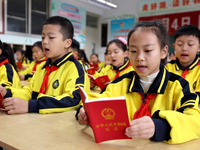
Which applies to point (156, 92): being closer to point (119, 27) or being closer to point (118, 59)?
point (118, 59)

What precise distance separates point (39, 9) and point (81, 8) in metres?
1.99

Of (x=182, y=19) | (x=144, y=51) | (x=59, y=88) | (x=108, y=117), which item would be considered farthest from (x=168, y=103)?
(x=182, y=19)

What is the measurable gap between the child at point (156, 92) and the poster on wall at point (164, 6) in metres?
7.63

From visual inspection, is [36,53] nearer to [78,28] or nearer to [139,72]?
[139,72]

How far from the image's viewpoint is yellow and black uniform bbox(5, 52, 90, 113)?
1.08 metres

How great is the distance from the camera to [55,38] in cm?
135

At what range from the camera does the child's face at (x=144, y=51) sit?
0.88 m

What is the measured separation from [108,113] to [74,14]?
8.18 m

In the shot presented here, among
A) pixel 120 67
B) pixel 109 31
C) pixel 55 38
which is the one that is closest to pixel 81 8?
pixel 109 31

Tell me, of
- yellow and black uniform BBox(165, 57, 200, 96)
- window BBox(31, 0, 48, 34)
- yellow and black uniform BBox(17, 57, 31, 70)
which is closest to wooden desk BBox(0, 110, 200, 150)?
yellow and black uniform BBox(165, 57, 200, 96)

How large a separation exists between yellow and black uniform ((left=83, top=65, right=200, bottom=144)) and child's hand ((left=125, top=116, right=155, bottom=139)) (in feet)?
0.09

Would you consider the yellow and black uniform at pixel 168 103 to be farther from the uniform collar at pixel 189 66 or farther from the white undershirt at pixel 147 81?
the uniform collar at pixel 189 66

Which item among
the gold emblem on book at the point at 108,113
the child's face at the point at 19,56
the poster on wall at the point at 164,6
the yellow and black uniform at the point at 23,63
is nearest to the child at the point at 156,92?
the gold emblem on book at the point at 108,113

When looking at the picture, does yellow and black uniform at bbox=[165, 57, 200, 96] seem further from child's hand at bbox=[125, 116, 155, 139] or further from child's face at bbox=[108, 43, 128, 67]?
child's hand at bbox=[125, 116, 155, 139]
